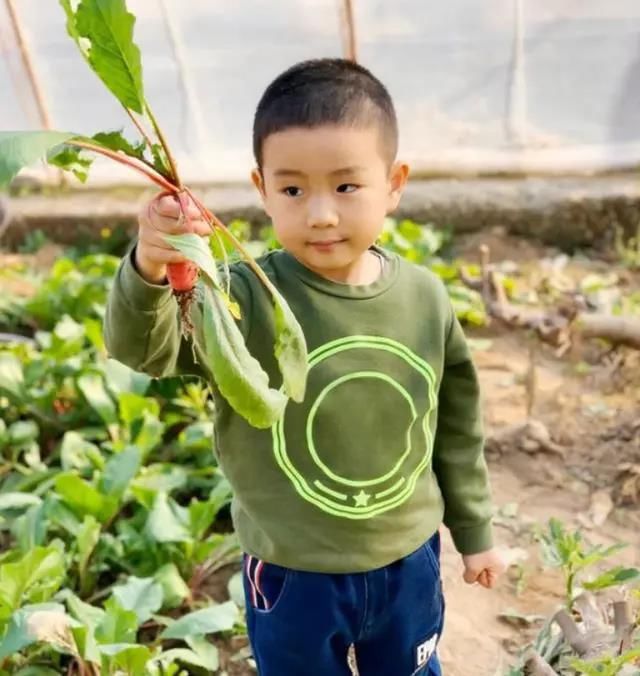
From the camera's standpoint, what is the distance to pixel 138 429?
280cm

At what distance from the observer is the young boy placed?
Result: 1.23 m

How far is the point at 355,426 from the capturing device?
53.0 inches

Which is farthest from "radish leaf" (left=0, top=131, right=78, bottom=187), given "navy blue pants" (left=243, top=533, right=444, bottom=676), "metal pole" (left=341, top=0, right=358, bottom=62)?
"metal pole" (left=341, top=0, right=358, bottom=62)

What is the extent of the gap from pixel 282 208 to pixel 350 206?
0.09 m

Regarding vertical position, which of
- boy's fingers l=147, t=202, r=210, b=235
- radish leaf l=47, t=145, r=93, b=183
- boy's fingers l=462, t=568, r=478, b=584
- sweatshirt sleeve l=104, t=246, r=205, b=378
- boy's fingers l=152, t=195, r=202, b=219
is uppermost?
radish leaf l=47, t=145, r=93, b=183

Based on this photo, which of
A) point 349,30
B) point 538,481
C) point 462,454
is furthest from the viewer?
point 349,30

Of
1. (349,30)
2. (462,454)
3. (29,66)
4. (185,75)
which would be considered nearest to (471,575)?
(462,454)

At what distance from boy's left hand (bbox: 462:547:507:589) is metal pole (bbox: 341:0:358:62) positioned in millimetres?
3098

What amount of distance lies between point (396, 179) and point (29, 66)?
379 centimetres

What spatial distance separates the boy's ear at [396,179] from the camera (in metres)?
1.35

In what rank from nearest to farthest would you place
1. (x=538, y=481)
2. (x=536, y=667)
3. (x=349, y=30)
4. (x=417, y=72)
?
(x=536, y=667) < (x=538, y=481) < (x=349, y=30) < (x=417, y=72)

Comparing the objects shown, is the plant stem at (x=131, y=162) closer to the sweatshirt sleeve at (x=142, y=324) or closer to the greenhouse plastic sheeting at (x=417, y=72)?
the sweatshirt sleeve at (x=142, y=324)

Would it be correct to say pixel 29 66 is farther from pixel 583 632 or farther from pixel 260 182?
pixel 583 632

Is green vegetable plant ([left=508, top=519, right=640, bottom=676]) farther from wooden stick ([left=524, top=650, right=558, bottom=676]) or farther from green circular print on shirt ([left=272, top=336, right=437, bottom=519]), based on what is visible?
green circular print on shirt ([left=272, top=336, right=437, bottom=519])
